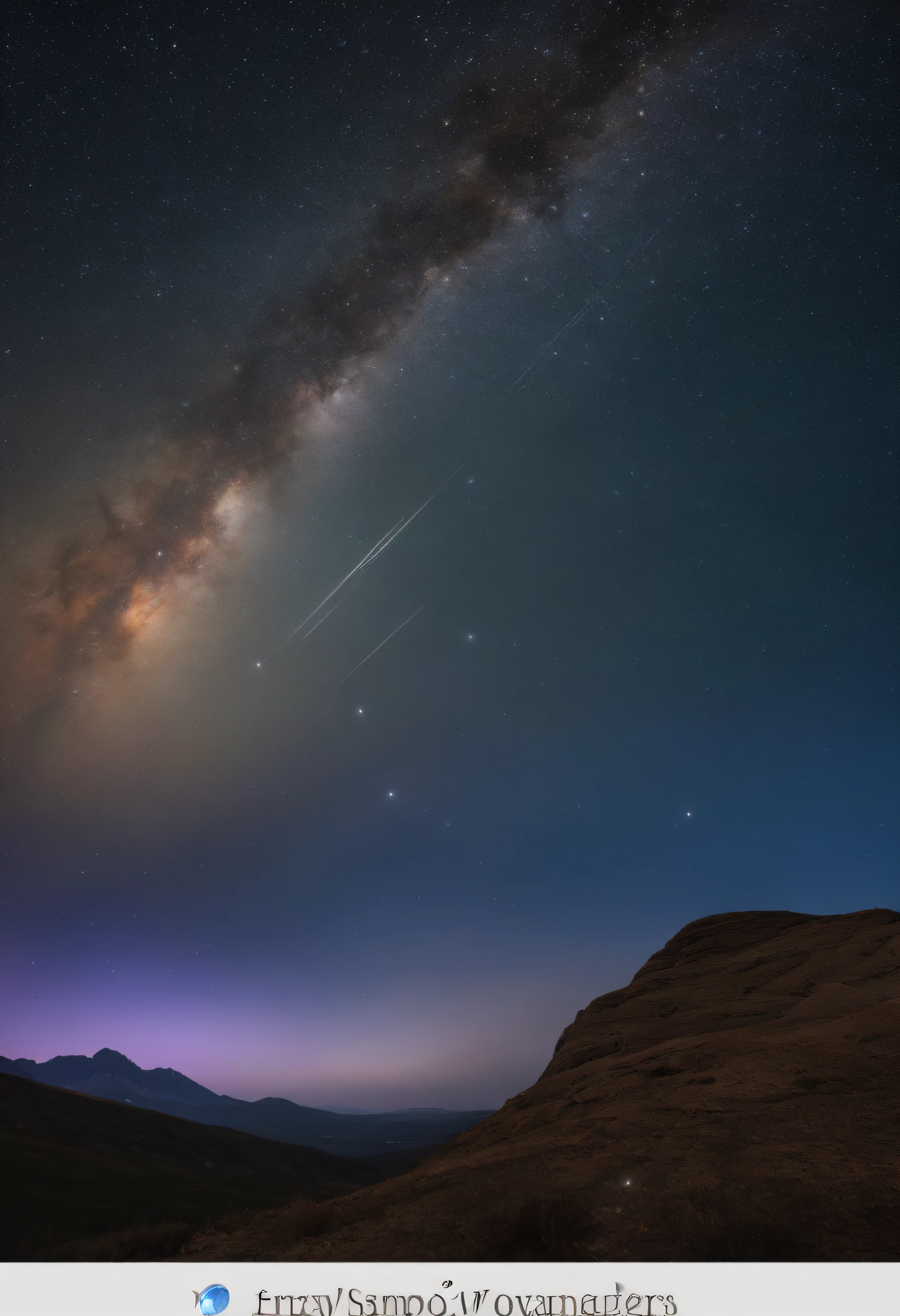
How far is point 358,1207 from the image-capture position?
10.8 metres

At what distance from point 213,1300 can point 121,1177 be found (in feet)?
208

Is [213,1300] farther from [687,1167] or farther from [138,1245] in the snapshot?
[687,1167]

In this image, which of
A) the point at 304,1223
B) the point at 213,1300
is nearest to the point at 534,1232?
the point at 213,1300

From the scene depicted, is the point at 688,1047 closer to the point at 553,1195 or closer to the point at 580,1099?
the point at 580,1099

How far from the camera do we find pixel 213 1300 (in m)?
6.71

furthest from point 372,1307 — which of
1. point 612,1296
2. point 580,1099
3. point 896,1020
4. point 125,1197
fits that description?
point 125,1197

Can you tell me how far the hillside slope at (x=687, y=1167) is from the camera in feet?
24.8

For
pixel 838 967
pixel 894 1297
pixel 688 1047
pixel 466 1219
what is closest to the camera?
pixel 894 1297

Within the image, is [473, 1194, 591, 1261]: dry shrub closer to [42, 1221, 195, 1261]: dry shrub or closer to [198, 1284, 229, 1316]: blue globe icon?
[198, 1284, 229, 1316]: blue globe icon

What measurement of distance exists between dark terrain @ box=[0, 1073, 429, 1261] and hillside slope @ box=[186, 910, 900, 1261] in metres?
4.08

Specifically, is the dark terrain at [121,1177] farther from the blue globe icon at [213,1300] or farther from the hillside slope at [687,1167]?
the blue globe icon at [213,1300]

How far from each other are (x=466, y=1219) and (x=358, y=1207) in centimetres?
312

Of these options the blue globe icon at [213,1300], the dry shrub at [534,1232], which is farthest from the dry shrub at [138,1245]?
the dry shrub at [534,1232]

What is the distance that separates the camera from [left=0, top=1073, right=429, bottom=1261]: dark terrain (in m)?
12.7
